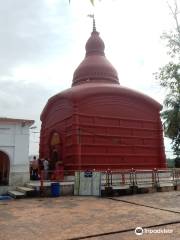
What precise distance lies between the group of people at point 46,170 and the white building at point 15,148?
1.17 meters

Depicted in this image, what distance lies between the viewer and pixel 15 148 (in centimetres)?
1517

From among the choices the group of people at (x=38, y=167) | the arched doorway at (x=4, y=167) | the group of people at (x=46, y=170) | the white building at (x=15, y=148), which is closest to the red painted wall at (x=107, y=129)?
the group of people at (x=46, y=170)

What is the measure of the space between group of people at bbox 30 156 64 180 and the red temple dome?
21.6 ft

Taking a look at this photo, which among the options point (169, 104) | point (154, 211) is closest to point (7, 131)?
point (154, 211)

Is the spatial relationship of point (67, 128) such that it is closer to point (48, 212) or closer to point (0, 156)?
point (0, 156)

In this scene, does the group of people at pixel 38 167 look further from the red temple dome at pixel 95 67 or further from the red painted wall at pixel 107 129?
the red temple dome at pixel 95 67

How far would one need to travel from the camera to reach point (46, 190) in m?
13.6

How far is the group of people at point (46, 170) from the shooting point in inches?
627

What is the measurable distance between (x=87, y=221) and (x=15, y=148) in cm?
837

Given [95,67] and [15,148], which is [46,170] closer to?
[15,148]

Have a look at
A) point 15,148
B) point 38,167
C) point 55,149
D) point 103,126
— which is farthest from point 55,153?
point 15,148

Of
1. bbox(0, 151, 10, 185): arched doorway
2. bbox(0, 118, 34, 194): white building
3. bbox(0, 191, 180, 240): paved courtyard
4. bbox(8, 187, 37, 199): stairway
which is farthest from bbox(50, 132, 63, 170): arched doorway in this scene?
bbox(0, 191, 180, 240): paved courtyard

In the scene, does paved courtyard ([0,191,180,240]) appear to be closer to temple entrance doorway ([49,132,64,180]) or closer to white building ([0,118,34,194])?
white building ([0,118,34,194])

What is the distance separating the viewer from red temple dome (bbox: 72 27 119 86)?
2131 centimetres
